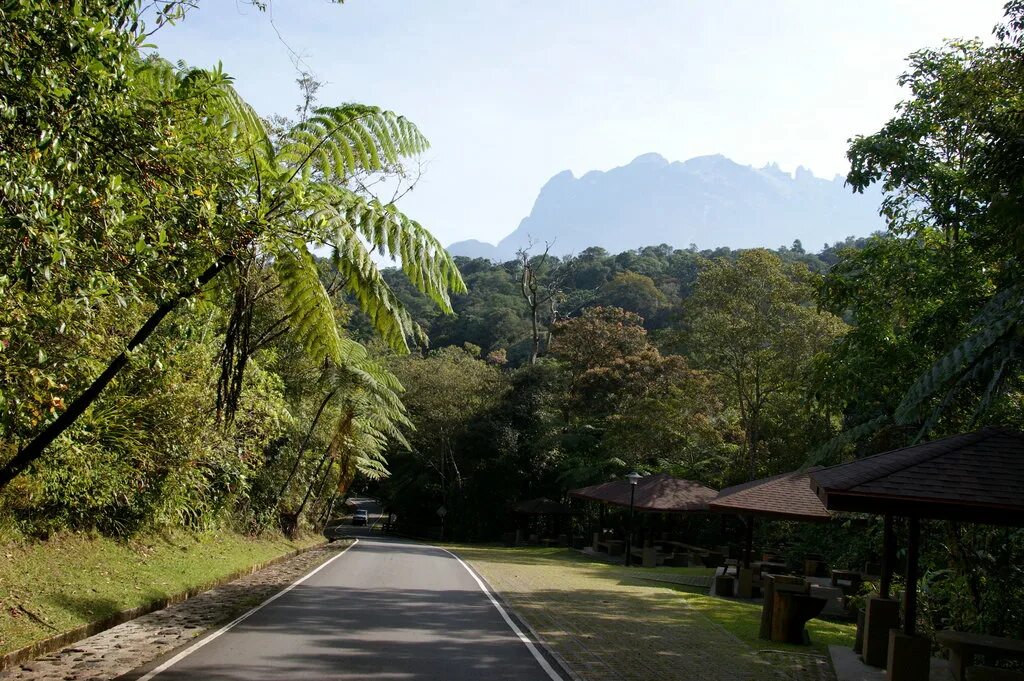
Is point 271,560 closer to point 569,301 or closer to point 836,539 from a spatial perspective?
point 836,539

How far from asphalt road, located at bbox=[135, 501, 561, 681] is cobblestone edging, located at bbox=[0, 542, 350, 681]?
0.41m

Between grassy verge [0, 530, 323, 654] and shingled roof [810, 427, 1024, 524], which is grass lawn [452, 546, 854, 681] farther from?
grassy verge [0, 530, 323, 654]

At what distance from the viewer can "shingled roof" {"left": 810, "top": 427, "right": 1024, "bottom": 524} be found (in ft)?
27.0

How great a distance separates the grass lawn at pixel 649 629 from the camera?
9.94 m

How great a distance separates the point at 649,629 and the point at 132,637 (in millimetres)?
7349

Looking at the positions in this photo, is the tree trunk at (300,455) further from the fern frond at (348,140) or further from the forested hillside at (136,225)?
the fern frond at (348,140)

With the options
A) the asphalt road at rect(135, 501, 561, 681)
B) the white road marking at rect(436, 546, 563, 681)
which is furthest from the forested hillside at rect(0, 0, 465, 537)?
the white road marking at rect(436, 546, 563, 681)

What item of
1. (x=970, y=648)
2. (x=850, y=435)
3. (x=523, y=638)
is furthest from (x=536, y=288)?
(x=970, y=648)

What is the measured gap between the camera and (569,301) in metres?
67.4

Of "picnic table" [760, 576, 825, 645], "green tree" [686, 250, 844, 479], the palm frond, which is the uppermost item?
"green tree" [686, 250, 844, 479]

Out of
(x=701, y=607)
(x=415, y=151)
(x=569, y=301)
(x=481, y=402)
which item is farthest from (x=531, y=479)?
(x=415, y=151)

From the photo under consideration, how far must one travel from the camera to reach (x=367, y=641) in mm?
10180

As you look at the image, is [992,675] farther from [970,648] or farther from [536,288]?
[536,288]

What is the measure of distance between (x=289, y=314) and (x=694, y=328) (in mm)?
25908
